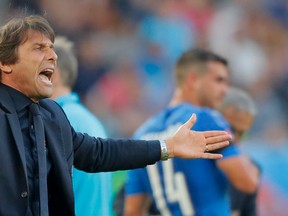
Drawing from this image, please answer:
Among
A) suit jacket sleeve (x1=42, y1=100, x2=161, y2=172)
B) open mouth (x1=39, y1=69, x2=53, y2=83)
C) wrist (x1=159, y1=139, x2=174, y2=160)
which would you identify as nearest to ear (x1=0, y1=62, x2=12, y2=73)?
open mouth (x1=39, y1=69, x2=53, y2=83)

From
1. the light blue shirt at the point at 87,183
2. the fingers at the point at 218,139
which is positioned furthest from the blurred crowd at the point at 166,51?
the fingers at the point at 218,139

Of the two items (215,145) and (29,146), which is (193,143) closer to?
(215,145)

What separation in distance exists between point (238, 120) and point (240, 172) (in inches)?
45.3

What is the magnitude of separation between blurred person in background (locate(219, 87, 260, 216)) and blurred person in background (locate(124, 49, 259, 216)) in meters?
0.36

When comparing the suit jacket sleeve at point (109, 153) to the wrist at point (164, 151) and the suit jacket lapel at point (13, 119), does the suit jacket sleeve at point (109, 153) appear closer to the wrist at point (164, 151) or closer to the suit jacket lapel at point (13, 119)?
the wrist at point (164, 151)

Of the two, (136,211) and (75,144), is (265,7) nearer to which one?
(136,211)

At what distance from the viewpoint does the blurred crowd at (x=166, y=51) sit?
9.58m

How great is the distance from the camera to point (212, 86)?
6406mm

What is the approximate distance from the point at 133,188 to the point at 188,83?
0.87 m

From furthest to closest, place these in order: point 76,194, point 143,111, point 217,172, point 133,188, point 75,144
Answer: point 143,111
point 133,188
point 217,172
point 76,194
point 75,144

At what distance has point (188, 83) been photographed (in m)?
6.40

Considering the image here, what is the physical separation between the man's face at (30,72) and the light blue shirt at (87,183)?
137cm

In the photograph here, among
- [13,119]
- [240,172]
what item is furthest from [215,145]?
[240,172]

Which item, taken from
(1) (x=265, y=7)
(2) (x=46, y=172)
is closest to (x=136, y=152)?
(2) (x=46, y=172)
